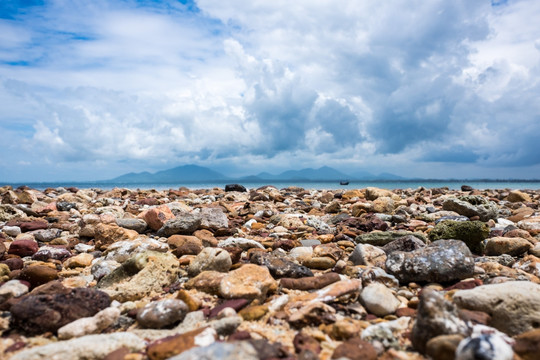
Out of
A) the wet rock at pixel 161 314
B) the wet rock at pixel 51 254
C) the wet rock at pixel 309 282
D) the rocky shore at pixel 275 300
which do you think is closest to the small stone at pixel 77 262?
the rocky shore at pixel 275 300

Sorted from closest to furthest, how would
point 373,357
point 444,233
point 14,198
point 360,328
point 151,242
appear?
point 373,357
point 360,328
point 151,242
point 444,233
point 14,198

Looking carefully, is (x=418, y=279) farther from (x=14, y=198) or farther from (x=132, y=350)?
(x=14, y=198)

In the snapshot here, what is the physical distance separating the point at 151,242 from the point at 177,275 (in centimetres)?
127

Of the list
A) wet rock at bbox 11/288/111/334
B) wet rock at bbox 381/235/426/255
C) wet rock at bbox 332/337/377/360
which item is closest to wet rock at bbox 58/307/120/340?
wet rock at bbox 11/288/111/334

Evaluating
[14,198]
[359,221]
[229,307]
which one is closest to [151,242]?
[229,307]

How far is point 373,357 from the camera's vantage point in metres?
2.60

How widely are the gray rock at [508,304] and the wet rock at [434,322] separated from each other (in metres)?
0.54

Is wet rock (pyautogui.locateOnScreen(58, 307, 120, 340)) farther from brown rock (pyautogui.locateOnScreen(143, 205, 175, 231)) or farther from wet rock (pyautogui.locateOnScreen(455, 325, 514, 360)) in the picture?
brown rock (pyautogui.locateOnScreen(143, 205, 175, 231))

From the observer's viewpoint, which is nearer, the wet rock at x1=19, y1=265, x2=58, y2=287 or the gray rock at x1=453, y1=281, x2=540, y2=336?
the gray rock at x1=453, y1=281, x2=540, y2=336

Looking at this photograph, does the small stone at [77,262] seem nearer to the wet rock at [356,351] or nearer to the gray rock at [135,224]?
the gray rock at [135,224]

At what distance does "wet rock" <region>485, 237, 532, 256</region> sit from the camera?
17.9 feet

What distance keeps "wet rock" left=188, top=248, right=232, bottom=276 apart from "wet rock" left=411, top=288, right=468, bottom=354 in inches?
97.1

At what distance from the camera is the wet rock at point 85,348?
2620mm

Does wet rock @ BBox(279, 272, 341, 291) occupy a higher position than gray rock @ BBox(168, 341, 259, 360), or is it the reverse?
gray rock @ BBox(168, 341, 259, 360)
